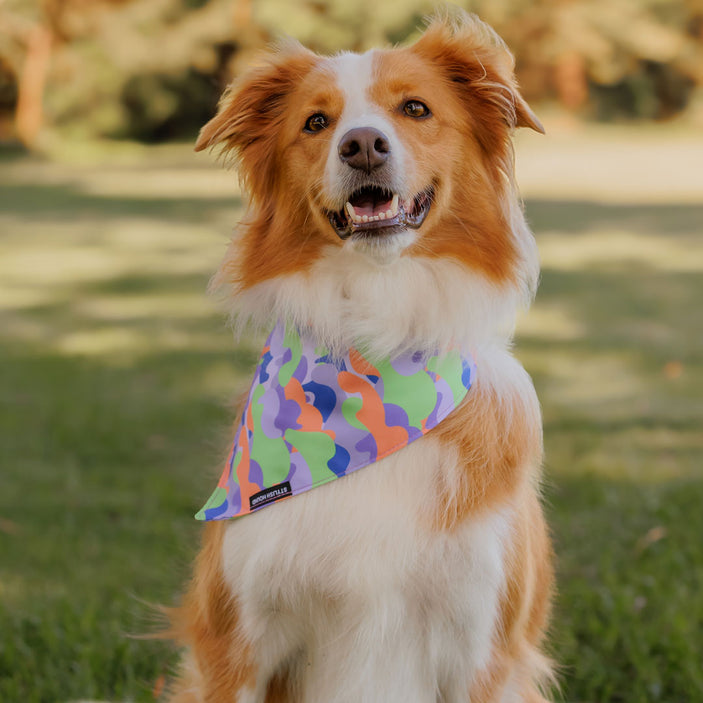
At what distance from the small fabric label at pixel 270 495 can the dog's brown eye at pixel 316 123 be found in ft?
3.69

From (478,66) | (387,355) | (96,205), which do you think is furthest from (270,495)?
(96,205)

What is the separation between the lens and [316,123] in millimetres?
3076

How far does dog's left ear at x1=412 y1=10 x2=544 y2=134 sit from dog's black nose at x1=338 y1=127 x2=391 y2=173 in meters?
0.50

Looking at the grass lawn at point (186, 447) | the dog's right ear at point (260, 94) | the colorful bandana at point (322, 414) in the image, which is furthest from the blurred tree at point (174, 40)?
the colorful bandana at point (322, 414)

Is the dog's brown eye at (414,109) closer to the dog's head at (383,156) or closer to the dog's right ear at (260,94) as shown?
the dog's head at (383,156)

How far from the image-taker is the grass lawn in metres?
Result: 3.94

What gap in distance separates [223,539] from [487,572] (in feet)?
2.63

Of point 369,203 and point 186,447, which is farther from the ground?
point 369,203

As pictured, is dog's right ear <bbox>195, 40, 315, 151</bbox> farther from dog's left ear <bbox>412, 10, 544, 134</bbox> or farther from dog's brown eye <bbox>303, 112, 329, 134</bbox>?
dog's left ear <bbox>412, 10, 544, 134</bbox>

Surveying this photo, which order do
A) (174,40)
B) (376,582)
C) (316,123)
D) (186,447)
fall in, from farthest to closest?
(174,40) < (186,447) < (316,123) < (376,582)

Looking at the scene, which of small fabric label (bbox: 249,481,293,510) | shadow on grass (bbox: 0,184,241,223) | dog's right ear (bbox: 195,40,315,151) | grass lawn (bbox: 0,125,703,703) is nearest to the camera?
small fabric label (bbox: 249,481,293,510)

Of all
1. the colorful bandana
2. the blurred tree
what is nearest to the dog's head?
the colorful bandana

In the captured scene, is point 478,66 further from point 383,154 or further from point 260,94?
point 260,94

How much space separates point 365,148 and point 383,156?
0.06m
